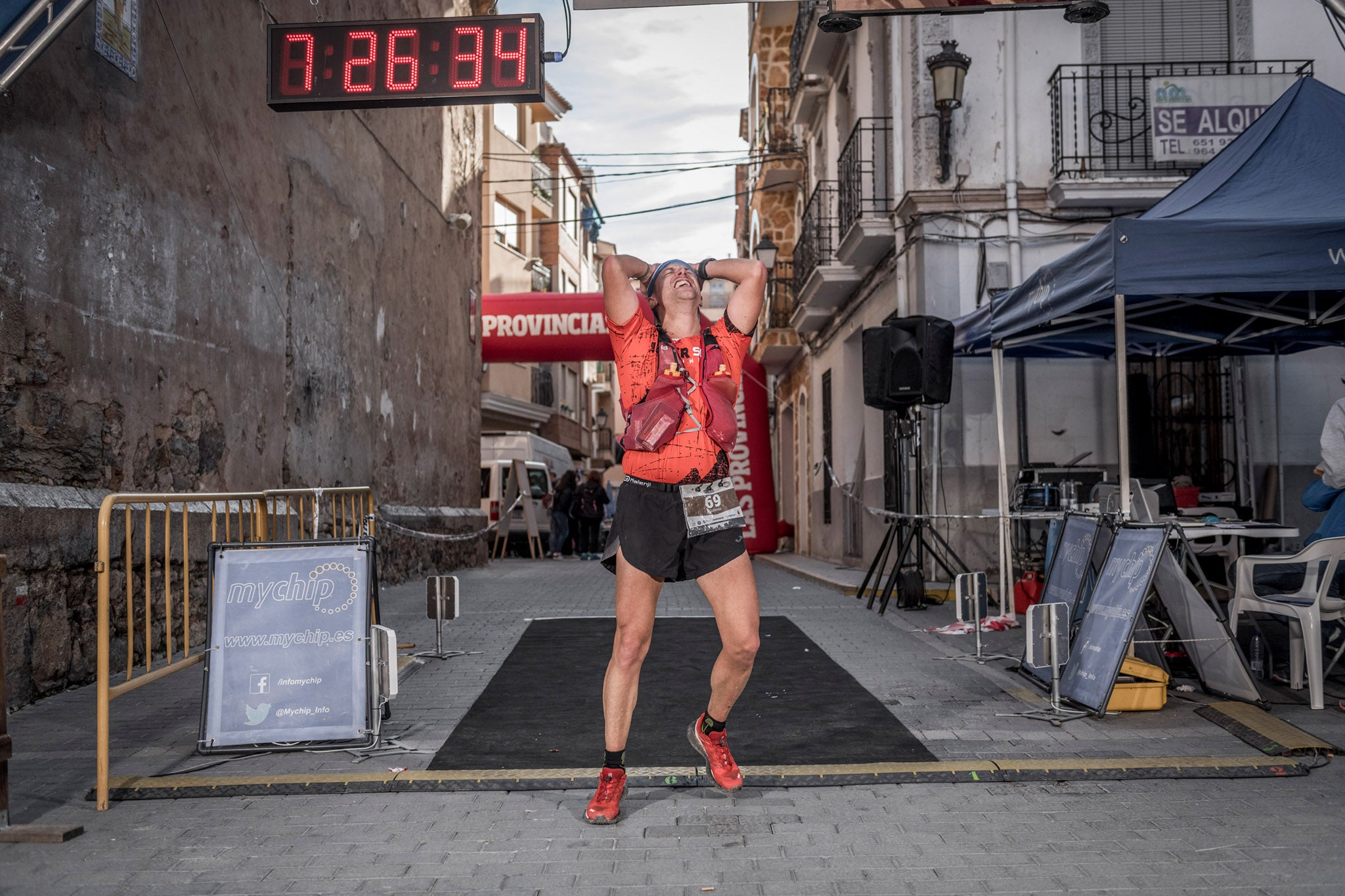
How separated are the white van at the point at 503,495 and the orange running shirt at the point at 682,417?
18182mm

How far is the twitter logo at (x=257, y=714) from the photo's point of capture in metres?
4.91

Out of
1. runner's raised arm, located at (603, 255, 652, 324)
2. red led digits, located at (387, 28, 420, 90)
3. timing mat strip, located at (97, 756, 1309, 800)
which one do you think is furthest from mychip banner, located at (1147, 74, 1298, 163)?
runner's raised arm, located at (603, 255, 652, 324)

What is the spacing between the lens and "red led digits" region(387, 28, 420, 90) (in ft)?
26.7

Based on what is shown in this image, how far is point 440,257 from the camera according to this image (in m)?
17.5

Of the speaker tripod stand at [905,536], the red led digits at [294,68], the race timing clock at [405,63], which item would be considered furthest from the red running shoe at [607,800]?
the speaker tripod stand at [905,536]

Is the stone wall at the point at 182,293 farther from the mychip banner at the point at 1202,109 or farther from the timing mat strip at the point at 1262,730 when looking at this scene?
the mychip banner at the point at 1202,109

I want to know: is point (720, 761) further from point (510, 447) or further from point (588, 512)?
point (510, 447)

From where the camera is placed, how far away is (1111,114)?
13.2m

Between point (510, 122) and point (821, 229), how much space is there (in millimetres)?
23084

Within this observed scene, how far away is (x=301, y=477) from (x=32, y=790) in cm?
670

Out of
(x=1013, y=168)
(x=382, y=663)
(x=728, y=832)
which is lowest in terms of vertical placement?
(x=728, y=832)

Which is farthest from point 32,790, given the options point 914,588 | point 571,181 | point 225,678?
point 571,181

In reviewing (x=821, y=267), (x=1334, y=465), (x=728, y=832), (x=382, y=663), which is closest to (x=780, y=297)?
(x=821, y=267)

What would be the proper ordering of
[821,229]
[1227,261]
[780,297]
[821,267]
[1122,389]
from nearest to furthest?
[1227,261] < [1122,389] < [821,267] < [821,229] < [780,297]
